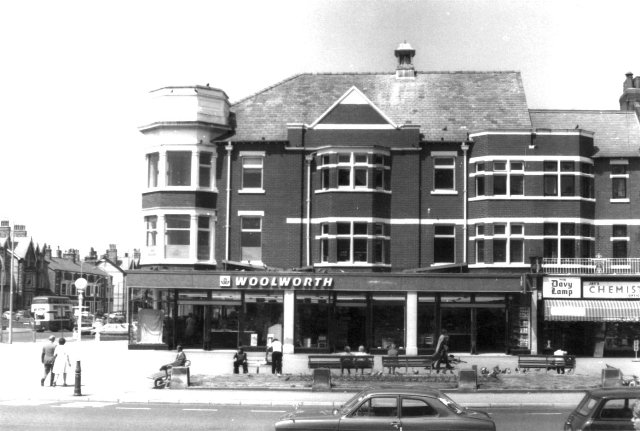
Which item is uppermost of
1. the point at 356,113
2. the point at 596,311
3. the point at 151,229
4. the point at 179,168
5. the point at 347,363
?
the point at 356,113

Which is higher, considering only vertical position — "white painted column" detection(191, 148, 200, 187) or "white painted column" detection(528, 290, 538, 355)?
"white painted column" detection(191, 148, 200, 187)

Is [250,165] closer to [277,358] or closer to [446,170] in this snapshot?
[446,170]

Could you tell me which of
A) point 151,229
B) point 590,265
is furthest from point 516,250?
point 151,229

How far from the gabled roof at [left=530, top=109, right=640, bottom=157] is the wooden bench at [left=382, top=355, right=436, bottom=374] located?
18.0m

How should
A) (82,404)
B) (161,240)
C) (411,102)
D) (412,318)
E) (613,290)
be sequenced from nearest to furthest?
(82,404), (613,290), (412,318), (161,240), (411,102)

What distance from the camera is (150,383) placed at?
29672 millimetres

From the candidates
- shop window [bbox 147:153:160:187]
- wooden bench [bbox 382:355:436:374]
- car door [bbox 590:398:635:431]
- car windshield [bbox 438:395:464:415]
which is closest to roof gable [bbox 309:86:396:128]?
shop window [bbox 147:153:160:187]

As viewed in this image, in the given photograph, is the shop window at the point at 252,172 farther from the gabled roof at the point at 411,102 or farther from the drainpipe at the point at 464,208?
the drainpipe at the point at 464,208

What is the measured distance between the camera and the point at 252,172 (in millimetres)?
45250

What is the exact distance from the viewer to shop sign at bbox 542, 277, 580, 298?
138ft

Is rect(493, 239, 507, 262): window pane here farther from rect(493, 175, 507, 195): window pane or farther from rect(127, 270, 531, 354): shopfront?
rect(493, 175, 507, 195): window pane

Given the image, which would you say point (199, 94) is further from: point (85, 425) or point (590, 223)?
point (85, 425)

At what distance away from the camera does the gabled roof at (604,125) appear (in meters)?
44.8

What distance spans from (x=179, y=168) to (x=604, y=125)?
21.5m
